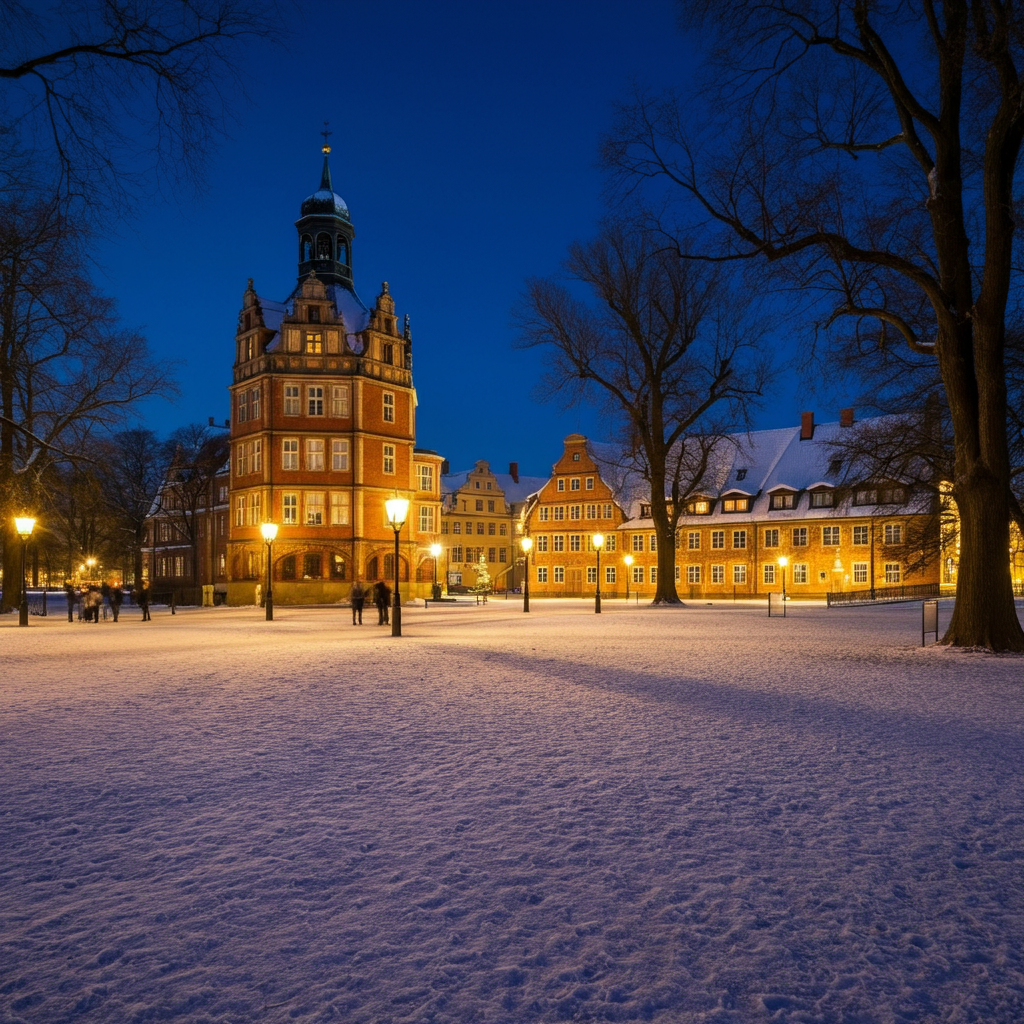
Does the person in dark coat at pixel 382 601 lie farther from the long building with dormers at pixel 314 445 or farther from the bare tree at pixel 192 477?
the bare tree at pixel 192 477

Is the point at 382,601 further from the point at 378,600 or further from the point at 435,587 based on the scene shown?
the point at 435,587

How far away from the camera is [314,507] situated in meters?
43.7

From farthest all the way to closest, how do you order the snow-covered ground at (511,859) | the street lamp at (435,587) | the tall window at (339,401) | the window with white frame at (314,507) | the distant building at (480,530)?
the distant building at (480,530) → the street lamp at (435,587) → the tall window at (339,401) → the window with white frame at (314,507) → the snow-covered ground at (511,859)

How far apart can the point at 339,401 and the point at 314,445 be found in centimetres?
287

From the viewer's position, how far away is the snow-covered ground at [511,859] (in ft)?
10.2

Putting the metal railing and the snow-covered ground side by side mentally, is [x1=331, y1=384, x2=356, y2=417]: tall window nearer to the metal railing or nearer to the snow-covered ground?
the metal railing

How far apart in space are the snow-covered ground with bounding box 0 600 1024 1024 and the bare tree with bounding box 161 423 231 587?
52373 millimetres

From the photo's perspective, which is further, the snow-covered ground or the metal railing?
the metal railing

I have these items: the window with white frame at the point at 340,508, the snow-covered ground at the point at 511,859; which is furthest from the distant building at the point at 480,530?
the snow-covered ground at the point at 511,859

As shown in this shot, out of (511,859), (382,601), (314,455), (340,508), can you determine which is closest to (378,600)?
(382,601)

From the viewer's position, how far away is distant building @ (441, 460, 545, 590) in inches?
3174

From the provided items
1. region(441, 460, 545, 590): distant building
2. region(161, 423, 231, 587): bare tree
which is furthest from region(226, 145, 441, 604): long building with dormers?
region(441, 460, 545, 590): distant building

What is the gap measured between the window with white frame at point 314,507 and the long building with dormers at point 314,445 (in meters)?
0.06

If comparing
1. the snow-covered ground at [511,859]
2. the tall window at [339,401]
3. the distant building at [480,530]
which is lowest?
the snow-covered ground at [511,859]
